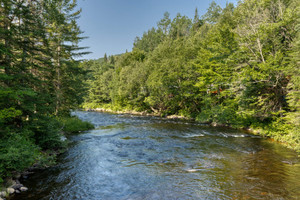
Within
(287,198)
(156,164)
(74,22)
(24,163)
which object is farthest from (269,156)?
(74,22)

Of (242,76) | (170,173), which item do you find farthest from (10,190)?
(242,76)

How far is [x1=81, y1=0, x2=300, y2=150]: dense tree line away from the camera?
1500cm

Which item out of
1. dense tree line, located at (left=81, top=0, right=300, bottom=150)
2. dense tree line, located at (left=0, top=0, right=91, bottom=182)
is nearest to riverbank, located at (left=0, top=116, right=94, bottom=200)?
dense tree line, located at (left=0, top=0, right=91, bottom=182)

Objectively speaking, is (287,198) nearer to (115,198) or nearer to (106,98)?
(115,198)

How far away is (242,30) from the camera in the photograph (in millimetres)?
17688

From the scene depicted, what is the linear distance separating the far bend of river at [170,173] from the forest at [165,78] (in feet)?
4.98

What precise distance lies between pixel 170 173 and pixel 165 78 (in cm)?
2555

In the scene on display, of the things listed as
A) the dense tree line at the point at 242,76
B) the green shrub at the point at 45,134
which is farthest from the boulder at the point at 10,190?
the dense tree line at the point at 242,76

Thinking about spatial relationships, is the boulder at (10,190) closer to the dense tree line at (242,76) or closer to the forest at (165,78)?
the forest at (165,78)

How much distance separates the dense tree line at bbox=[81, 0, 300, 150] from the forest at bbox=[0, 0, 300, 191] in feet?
0.32

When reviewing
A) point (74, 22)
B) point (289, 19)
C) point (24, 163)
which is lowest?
point (24, 163)

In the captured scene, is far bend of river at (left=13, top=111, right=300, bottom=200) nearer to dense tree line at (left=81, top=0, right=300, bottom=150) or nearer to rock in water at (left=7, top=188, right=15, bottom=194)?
rock in water at (left=7, top=188, right=15, bottom=194)

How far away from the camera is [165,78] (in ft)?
108

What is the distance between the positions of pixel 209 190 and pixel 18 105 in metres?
10.1
